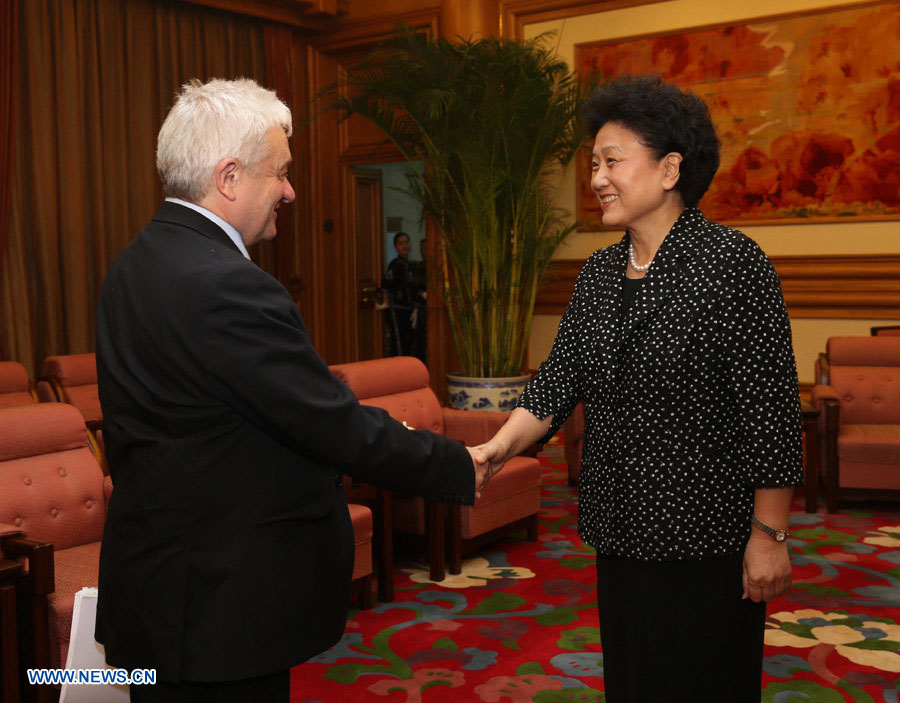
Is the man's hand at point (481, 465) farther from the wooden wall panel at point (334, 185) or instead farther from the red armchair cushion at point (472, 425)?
the wooden wall panel at point (334, 185)

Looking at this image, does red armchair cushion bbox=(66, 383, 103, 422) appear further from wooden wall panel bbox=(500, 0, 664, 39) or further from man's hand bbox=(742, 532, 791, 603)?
wooden wall panel bbox=(500, 0, 664, 39)

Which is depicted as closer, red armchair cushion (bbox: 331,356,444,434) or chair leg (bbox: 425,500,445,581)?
chair leg (bbox: 425,500,445,581)

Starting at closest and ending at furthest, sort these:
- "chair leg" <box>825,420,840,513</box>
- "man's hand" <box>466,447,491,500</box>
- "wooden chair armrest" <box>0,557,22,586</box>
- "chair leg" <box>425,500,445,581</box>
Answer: "man's hand" <box>466,447,491,500</box>, "wooden chair armrest" <box>0,557,22,586</box>, "chair leg" <box>425,500,445,581</box>, "chair leg" <box>825,420,840,513</box>

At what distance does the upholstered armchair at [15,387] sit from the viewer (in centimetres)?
518

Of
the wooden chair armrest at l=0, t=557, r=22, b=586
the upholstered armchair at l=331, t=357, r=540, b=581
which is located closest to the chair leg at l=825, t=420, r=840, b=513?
the upholstered armchair at l=331, t=357, r=540, b=581

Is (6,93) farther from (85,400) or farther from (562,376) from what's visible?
(562,376)

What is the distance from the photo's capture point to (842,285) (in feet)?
22.9

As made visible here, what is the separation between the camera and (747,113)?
731 cm

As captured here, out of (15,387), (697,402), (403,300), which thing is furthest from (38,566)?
(403,300)

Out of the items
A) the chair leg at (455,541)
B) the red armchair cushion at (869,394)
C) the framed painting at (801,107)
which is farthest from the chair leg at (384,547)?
the framed painting at (801,107)

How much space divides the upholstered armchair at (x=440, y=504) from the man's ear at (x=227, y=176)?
2.73 metres

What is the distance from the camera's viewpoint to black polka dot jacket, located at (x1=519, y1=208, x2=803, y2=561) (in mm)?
1711

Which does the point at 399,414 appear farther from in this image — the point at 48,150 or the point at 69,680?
the point at 48,150

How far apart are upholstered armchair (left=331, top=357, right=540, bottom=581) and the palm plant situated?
7.50ft
